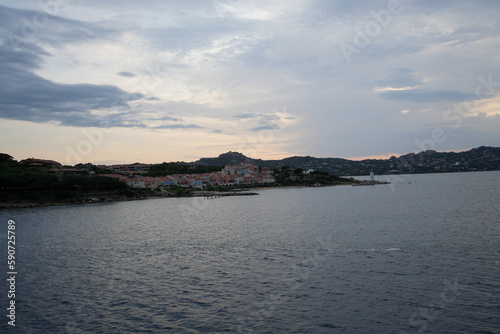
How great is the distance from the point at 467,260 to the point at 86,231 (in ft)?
133

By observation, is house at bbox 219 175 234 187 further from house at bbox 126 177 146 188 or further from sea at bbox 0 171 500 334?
sea at bbox 0 171 500 334

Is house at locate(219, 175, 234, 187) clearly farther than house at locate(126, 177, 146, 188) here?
Yes

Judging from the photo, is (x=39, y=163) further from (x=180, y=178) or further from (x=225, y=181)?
(x=225, y=181)

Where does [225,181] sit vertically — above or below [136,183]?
below

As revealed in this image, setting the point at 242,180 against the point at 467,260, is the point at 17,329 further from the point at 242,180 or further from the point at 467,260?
the point at 242,180

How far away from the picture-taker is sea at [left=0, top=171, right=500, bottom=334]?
16.4 m

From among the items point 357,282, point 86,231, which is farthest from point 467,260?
point 86,231

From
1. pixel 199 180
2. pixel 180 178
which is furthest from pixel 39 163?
pixel 199 180

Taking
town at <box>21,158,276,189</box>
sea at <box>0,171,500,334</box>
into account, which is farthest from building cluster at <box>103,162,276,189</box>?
sea at <box>0,171,500,334</box>

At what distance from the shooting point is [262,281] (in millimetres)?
21875

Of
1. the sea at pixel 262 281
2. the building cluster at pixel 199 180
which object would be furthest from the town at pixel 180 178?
the sea at pixel 262 281

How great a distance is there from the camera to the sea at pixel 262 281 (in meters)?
16.4

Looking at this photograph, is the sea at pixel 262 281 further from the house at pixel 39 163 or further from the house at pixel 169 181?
the house at pixel 169 181

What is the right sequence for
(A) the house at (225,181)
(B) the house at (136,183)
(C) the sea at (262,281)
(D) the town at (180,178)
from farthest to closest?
(A) the house at (225,181) → (B) the house at (136,183) → (D) the town at (180,178) → (C) the sea at (262,281)
